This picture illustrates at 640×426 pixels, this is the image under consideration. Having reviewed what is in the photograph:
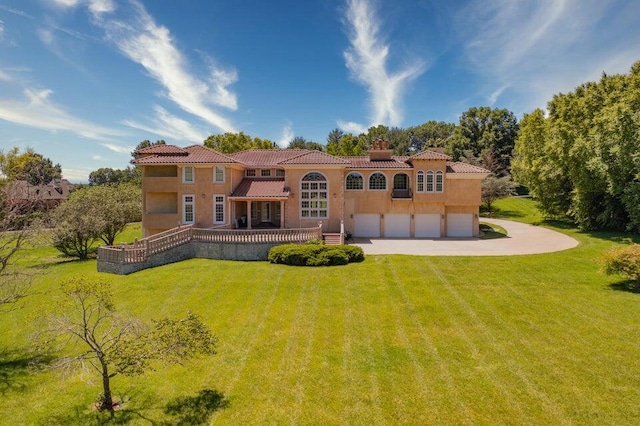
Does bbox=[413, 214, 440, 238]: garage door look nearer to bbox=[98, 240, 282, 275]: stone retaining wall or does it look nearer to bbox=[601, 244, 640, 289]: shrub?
bbox=[98, 240, 282, 275]: stone retaining wall

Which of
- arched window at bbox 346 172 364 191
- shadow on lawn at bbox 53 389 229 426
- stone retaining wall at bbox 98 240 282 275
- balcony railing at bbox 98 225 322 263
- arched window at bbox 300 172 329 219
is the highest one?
arched window at bbox 346 172 364 191

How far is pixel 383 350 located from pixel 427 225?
22.8 metres

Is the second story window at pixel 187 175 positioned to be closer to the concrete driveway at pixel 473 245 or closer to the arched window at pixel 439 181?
the concrete driveway at pixel 473 245

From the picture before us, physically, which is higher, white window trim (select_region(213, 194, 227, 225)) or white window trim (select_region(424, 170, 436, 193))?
white window trim (select_region(424, 170, 436, 193))

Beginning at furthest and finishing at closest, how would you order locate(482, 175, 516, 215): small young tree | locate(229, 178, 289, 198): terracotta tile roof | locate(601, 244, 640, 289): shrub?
locate(482, 175, 516, 215): small young tree < locate(229, 178, 289, 198): terracotta tile roof < locate(601, 244, 640, 289): shrub

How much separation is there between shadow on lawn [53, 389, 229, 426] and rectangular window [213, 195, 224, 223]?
2042cm

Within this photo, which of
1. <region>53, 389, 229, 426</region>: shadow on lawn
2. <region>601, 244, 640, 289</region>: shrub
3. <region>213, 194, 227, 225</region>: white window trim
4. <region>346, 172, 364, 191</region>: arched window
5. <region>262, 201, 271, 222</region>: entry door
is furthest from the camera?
<region>262, 201, 271, 222</region>: entry door

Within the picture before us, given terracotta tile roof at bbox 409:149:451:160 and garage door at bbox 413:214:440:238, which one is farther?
garage door at bbox 413:214:440:238

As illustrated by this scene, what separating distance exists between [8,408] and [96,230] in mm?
24694

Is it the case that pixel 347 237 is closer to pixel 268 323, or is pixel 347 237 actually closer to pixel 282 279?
pixel 282 279

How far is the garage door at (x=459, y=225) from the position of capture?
33688 mm

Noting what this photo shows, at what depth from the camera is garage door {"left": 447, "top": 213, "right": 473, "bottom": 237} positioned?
33.7m

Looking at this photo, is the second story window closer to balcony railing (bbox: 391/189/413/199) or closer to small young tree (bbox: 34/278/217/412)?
balcony railing (bbox: 391/189/413/199)

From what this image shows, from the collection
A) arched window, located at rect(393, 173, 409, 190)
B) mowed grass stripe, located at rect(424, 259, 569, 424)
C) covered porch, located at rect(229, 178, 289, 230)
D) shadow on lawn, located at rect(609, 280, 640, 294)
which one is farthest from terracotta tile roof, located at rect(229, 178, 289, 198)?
shadow on lawn, located at rect(609, 280, 640, 294)
